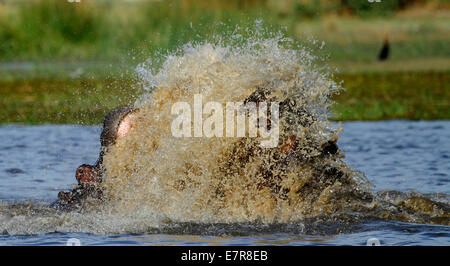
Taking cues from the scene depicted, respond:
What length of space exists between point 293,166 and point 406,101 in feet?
30.5

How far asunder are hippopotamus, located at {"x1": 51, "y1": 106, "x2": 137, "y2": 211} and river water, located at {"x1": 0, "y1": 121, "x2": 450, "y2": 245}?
24.2 inches

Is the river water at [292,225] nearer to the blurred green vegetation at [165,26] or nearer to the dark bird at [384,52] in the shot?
the blurred green vegetation at [165,26]

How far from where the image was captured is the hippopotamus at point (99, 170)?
7.22 m

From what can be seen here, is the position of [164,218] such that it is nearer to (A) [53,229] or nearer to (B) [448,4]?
(A) [53,229]

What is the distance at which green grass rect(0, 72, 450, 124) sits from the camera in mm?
14273

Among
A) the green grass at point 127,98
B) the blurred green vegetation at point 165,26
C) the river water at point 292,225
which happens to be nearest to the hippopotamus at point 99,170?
the river water at point 292,225

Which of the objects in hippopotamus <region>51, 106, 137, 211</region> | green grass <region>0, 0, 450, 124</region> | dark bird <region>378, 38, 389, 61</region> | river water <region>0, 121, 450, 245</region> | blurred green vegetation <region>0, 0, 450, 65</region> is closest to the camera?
river water <region>0, 121, 450, 245</region>

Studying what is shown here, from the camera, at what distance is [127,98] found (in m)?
14.6

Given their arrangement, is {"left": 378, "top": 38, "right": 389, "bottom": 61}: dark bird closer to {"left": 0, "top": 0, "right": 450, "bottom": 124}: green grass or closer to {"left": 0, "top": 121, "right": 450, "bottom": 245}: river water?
{"left": 0, "top": 0, "right": 450, "bottom": 124}: green grass

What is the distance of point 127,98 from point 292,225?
8.18 m

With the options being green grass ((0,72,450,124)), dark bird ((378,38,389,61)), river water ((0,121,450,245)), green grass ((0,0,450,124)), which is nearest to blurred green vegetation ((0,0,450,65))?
green grass ((0,0,450,124))

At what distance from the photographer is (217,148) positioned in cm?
706

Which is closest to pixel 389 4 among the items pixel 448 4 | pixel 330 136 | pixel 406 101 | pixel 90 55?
pixel 448 4

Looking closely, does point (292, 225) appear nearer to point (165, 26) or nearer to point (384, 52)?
point (165, 26)
